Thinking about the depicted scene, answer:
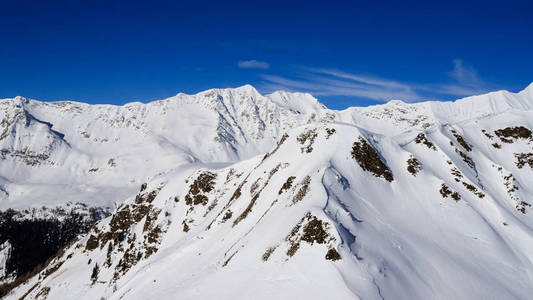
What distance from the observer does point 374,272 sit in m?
18.9

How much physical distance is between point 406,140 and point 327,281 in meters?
39.7

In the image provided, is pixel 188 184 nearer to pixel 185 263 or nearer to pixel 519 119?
pixel 185 263

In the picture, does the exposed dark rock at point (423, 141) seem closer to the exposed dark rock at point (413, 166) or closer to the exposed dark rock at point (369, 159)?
the exposed dark rock at point (413, 166)

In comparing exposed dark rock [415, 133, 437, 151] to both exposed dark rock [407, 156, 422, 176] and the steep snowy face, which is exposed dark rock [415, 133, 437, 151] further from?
exposed dark rock [407, 156, 422, 176]

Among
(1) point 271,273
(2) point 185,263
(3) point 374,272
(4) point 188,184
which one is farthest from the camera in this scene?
(4) point 188,184

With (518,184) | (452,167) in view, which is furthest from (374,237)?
(518,184)

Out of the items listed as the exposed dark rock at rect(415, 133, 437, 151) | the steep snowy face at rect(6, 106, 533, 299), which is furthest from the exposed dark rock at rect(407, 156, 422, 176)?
the exposed dark rock at rect(415, 133, 437, 151)

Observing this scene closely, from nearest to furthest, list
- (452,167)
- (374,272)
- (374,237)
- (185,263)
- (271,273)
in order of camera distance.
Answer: (374,272)
(271,273)
(374,237)
(185,263)
(452,167)

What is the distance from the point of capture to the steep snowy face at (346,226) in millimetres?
20359

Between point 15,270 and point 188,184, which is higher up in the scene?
point 188,184

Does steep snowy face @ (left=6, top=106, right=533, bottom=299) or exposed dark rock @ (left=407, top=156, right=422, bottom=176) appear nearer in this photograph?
steep snowy face @ (left=6, top=106, right=533, bottom=299)

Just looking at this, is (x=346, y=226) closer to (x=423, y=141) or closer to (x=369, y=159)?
(x=369, y=159)

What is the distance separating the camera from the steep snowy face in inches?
802

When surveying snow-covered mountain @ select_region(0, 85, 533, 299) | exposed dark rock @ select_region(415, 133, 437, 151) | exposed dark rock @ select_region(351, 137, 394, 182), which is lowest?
snow-covered mountain @ select_region(0, 85, 533, 299)
